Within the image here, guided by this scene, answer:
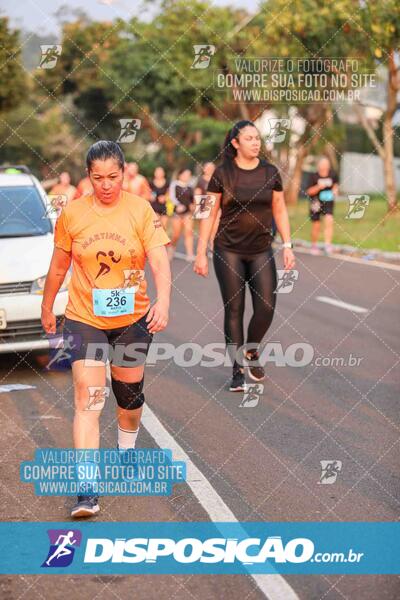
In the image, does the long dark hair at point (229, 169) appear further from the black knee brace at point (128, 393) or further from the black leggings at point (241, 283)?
the black knee brace at point (128, 393)

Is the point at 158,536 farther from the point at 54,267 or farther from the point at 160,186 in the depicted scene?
the point at 160,186

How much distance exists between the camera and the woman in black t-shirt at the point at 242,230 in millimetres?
8258

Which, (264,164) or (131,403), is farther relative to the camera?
(264,164)

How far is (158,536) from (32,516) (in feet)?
2.48

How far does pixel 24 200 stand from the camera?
1075 centimetres

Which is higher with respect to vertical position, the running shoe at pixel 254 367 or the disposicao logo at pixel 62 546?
the disposicao logo at pixel 62 546

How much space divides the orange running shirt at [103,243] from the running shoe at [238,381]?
298 cm

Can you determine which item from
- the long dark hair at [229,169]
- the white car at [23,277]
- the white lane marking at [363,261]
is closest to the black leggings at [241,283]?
the long dark hair at [229,169]

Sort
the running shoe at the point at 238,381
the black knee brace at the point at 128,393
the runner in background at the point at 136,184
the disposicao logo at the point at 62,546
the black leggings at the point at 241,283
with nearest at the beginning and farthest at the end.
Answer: the disposicao logo at the point at 62,546, the black knee brace at the point at 128,393, the black leggings at the point at 241,283, the running shoe at the point at 238,381, the runner in background at the point at 136,184

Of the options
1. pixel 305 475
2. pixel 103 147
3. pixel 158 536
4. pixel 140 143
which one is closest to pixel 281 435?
pixel 305 475

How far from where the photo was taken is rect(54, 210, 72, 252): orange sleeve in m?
5.62

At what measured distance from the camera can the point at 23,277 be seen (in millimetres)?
9148

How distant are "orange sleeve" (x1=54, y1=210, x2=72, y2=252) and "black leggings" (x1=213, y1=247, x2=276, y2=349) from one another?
9.65ft

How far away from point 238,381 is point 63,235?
3297mm
